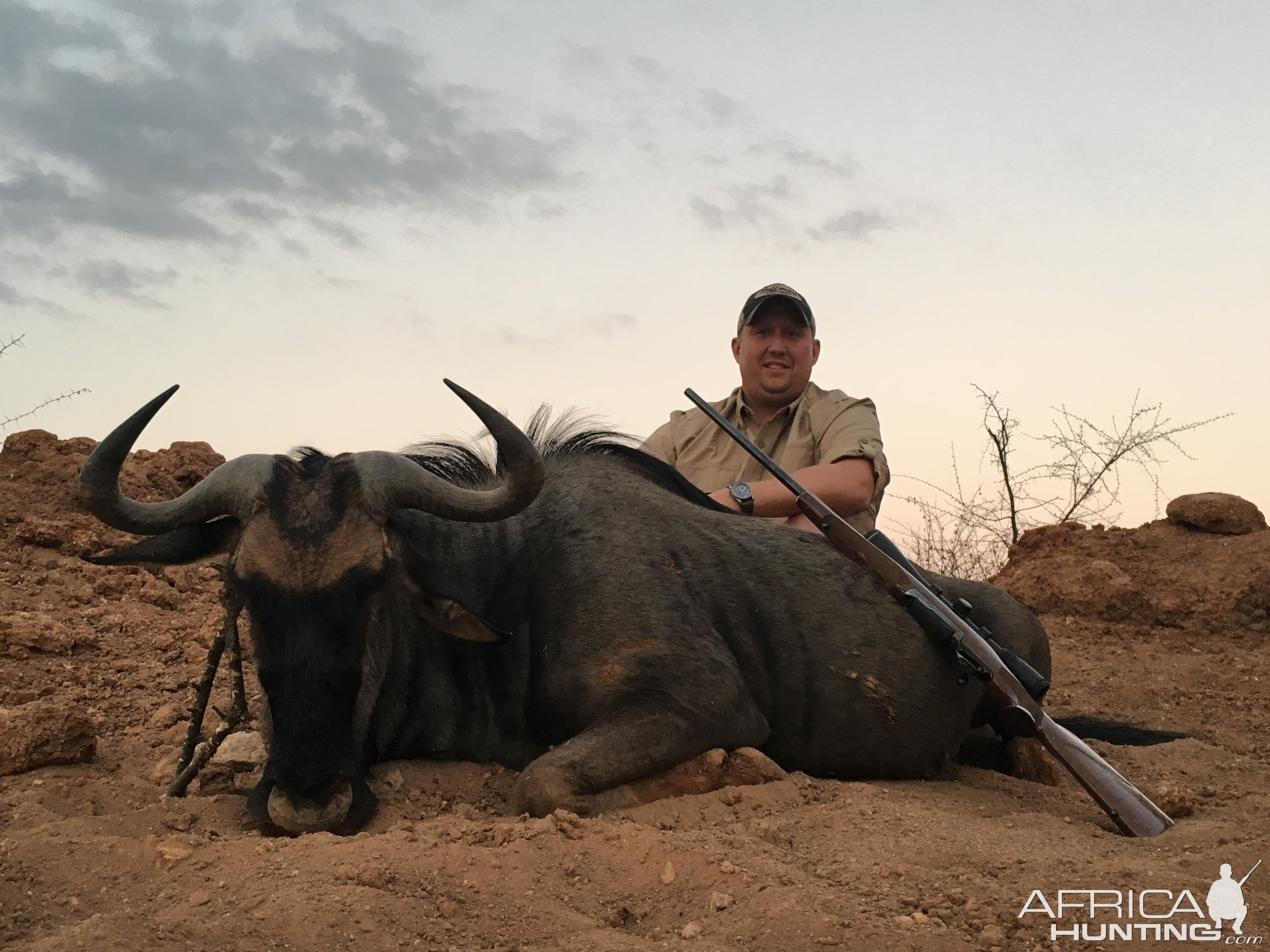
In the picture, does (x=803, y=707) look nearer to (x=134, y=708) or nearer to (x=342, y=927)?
(x=342, y=927)

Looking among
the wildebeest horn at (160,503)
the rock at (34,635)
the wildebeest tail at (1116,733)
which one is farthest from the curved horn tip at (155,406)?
the wildebeest tail at (1116,733)

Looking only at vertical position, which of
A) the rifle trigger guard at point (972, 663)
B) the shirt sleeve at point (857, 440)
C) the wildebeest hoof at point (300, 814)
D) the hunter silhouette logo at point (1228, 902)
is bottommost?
the wildebeest hoof at point (300, 814)

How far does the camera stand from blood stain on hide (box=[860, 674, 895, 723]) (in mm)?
5508

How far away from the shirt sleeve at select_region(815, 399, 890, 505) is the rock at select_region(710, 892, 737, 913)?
14.8 feet

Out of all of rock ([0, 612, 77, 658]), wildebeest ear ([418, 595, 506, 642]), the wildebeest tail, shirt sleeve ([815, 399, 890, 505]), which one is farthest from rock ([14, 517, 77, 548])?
the wildebeest tail

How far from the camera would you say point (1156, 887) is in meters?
3.13

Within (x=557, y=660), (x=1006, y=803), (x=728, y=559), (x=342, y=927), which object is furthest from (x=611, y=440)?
(x=342, y=927)

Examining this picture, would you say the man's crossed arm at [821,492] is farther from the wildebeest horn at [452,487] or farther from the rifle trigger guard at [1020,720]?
the wildebeest horn at [452,487]

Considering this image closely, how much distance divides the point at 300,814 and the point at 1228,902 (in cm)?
309

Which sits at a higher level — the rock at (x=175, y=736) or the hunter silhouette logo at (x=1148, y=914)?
the hunter silhouette logo at (x=1148, y=914)

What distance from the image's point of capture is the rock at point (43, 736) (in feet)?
14.8

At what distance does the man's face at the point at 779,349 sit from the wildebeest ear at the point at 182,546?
15.1ft

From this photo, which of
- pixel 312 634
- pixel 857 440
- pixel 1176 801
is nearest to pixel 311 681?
pixel 312 634

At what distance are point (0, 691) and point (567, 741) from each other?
11.4 feet
